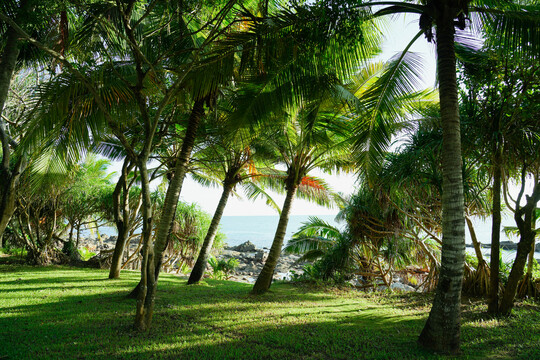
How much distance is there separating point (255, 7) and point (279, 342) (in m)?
7.26

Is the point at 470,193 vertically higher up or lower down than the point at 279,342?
higher up

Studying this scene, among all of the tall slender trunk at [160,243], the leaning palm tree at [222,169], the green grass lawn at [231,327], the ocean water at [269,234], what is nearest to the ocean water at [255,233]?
the ocean water at [269,234]

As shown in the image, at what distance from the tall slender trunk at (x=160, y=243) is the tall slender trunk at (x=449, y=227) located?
150 inches

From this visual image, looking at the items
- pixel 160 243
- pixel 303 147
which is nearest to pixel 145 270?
pixel 160 243

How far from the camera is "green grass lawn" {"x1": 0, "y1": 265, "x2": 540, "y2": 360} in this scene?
4137mm

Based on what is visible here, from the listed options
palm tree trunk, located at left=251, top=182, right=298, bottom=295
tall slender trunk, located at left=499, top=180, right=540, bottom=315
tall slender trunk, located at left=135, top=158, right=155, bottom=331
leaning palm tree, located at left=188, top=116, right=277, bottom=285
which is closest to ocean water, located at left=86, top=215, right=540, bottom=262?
tall slender trunk, located at left=499, top=180, right=540, bottom=315

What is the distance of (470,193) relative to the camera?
7730 mm

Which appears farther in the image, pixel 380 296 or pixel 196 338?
pixel 380 296

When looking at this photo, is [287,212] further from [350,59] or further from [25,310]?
[25,310]

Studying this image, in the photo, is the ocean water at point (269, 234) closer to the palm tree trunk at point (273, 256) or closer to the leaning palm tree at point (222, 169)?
the palm tree trunk at point (273, 256)

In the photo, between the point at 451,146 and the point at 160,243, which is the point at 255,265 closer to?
the point at 160,243

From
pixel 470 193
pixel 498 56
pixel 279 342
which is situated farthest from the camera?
pixel 470 193

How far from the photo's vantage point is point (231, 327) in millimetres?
5281

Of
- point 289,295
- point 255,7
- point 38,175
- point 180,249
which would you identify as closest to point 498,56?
point 255,7
